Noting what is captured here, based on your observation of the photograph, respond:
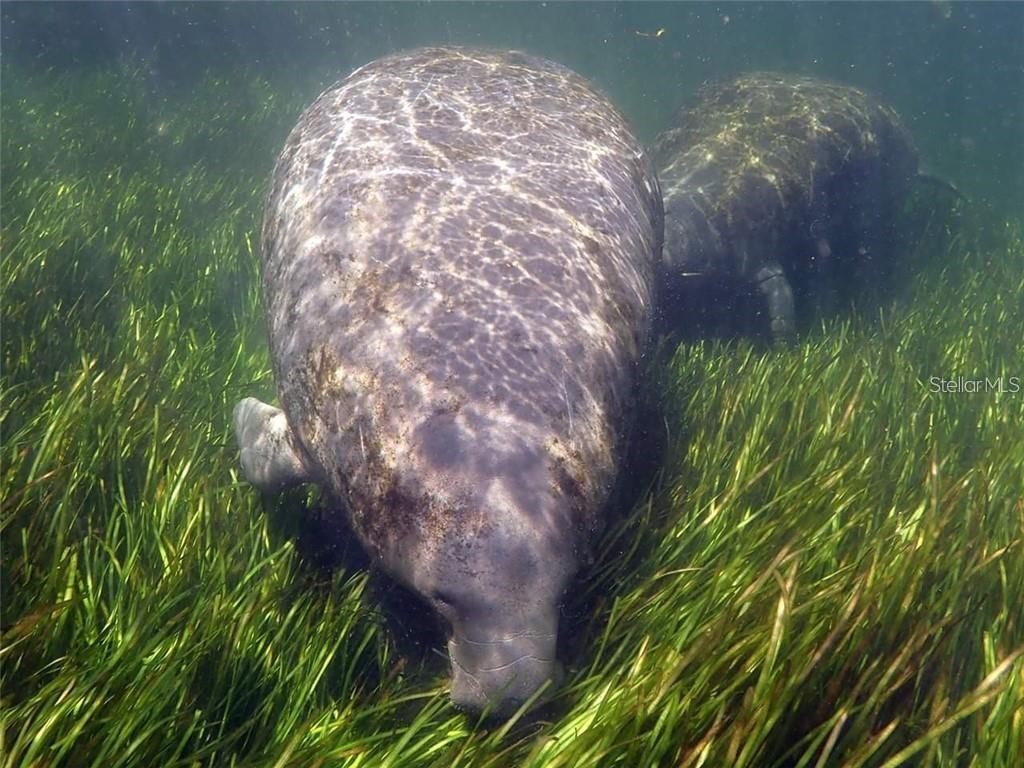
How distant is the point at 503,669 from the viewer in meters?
3.00

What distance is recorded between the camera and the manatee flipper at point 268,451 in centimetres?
418

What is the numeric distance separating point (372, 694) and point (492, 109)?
4.05 meters

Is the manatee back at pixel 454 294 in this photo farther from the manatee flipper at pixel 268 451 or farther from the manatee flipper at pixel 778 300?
the manatee flipper at pixel 778 300

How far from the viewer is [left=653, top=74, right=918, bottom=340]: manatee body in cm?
846

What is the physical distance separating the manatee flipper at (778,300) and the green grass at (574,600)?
2.64ft

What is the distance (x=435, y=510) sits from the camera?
3.20 metres

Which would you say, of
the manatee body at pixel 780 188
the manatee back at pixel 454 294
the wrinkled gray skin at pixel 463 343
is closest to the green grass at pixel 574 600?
the wrinkled gray skin at pixel 463 343

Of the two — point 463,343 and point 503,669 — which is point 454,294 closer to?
point 463,343

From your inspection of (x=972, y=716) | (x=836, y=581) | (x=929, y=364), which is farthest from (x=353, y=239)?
(x=929, y=364)

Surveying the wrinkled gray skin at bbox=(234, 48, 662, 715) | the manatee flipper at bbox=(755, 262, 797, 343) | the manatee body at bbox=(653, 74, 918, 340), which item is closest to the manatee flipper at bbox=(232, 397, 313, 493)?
the wrinkled gray skin at bbox=(234, 48, 662, 715)

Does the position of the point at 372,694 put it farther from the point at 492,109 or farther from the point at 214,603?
the point at 492,109

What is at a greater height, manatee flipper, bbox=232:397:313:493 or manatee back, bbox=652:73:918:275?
manatee flipper, bbox=232:397:313:493

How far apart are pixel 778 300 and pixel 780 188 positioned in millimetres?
1590

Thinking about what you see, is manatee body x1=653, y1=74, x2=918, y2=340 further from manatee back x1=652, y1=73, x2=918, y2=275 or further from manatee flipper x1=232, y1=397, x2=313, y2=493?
manatee flipper x1=232, y1=397, x2=313, y2=493
